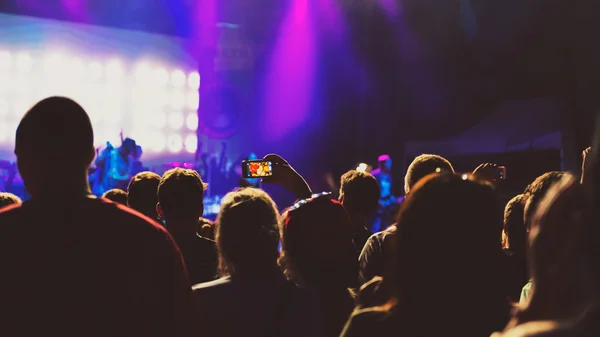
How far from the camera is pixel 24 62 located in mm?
7324

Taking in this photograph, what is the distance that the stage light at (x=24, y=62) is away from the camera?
7.30 metres

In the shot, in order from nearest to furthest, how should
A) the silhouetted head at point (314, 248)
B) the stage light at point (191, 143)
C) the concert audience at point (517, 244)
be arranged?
the silhouetted head at point (314, 248), the concert audience at point (517, 244), the stage light at point (191, 143)

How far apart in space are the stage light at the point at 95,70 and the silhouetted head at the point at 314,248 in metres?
6.88

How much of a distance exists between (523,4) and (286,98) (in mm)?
4352

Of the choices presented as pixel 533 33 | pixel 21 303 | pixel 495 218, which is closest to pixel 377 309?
pixel 495 218

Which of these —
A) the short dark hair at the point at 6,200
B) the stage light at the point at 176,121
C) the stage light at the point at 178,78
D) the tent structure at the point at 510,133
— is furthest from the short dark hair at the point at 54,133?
the stage light at the point at 178,78

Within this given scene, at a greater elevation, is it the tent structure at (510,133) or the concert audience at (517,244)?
the tent structure at (510,133)

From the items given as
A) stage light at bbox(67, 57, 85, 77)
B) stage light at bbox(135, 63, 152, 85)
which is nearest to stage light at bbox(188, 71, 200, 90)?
stage light at bbox(135, 63, 152, 85)

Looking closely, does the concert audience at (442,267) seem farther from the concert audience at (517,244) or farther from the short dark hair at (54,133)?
the concert audience at (517,244)

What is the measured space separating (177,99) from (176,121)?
0.35 metres

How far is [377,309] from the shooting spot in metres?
1.13

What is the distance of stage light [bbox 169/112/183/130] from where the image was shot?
327 inches

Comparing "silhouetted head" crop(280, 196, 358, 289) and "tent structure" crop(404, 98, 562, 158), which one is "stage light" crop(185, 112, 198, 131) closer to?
"tent structure" crop(404, 98, 562, 158)

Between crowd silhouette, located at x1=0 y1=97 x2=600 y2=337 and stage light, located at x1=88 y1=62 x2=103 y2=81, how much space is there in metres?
6.85
